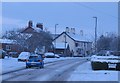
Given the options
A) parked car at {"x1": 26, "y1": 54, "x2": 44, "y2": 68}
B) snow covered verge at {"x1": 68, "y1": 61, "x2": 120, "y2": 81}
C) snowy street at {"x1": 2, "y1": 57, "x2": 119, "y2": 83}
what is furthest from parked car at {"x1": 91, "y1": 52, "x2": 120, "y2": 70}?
parked car at {"x1": 26, "y1": 54, "x2": 44, "y2": 68}

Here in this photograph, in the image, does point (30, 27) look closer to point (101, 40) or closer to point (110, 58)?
point (101, 40)

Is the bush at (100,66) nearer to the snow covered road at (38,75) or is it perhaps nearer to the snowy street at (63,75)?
the snowy street at (63,75)

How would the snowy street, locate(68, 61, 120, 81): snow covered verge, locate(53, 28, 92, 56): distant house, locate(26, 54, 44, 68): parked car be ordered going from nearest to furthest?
locate(68, 61, 120, 81): snow covered verge
the snowy street
locate(26, 54, 44, 68): parked car
locate(53, 28, 92, 56): distant house

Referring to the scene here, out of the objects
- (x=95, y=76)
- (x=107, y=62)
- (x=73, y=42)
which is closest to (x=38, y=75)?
(x=95, y=76)

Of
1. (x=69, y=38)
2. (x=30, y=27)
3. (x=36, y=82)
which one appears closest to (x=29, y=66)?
(x=36, y=82)

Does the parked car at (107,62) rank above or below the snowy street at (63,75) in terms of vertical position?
above

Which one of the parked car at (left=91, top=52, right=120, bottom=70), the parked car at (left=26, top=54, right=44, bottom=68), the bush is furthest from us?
the parked car at (left=26, top=54, right=44, bottom=68)

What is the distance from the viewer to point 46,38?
8675cm

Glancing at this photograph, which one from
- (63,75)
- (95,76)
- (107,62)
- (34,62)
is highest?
(107,62)

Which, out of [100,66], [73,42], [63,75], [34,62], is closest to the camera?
[63,75]

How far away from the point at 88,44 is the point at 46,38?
6510 cm

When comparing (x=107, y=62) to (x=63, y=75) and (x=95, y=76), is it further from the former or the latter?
(x=95, y=76)

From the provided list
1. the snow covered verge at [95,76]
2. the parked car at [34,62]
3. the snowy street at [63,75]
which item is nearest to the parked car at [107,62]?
the snowy street at [63,75]

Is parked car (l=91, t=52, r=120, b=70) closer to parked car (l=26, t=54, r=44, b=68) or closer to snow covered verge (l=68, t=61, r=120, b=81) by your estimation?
snow covered verge (l=68, t=61, r=120, b=81)
